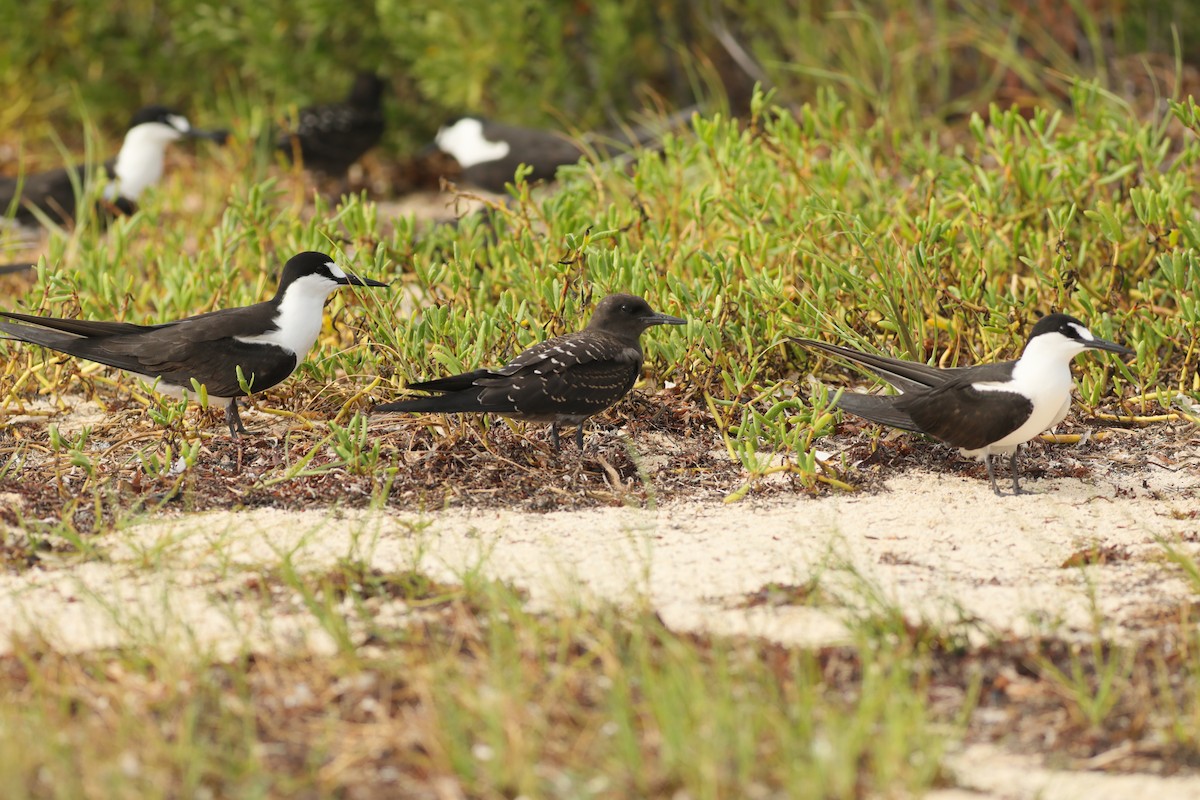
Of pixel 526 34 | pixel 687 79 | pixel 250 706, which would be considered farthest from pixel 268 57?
pixel 250 706

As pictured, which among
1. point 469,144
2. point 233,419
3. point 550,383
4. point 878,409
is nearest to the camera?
point 550,383

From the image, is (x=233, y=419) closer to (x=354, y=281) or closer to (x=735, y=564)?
(x=354, y=281)

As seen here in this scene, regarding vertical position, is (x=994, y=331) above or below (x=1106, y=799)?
above

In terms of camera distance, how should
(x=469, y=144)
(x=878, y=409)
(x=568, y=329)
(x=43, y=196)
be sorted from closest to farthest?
(x=878, y=409) → (x=568, y=329) → (x=43, y=196) → (x=469, y=144)

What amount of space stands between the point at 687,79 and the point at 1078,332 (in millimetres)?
5471

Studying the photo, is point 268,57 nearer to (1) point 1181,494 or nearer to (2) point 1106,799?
(1) point 1181,494

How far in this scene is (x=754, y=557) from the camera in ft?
12.4

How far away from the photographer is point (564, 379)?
174 inches

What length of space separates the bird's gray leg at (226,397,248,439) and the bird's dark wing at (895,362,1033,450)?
2.20 metres

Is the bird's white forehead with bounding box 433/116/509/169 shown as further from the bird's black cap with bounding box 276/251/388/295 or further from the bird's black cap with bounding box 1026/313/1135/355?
the bird's black cap with bounding box 1026/313/1135/355

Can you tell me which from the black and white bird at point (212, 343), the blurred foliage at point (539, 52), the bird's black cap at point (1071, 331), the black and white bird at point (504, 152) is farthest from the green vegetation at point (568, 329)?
the black and white bird at point (504, 152)

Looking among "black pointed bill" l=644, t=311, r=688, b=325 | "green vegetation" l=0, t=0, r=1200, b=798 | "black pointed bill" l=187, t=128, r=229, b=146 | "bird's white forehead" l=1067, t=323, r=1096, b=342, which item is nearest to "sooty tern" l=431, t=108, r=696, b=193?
"green vegetation" l=0, t=0, r=1200, b=798

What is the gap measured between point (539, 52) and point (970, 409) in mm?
5466

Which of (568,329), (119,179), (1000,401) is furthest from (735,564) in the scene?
(119,179)
